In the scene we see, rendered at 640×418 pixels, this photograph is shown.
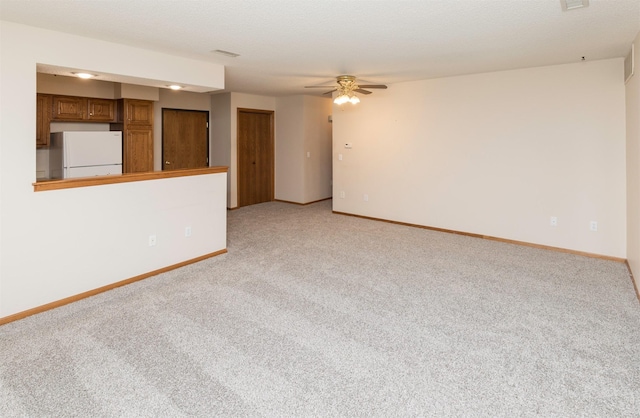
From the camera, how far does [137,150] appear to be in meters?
6.27

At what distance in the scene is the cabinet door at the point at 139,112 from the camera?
609 cm

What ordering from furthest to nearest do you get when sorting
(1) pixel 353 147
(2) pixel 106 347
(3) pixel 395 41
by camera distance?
(1) pixel 353 147 < (3) pixel 395 41 < (2) pixel 106 347

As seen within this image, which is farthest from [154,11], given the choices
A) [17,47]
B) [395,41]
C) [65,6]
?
[395,41]

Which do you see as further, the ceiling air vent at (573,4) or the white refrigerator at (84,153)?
the white refrigerator at (84,153)

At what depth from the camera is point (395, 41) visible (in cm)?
373

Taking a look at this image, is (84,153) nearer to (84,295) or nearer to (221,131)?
(84,295)

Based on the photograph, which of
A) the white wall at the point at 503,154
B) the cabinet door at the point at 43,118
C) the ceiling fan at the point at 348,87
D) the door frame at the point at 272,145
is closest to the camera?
the white wall at the point at 503,154

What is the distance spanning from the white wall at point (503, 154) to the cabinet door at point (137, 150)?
11.3ft

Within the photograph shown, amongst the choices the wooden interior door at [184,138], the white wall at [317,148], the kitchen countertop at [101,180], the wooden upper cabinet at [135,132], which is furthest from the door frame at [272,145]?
the kitchen countertop at [101,180]

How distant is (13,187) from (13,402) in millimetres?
1774

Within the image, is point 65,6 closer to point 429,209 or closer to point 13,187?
point 13,187

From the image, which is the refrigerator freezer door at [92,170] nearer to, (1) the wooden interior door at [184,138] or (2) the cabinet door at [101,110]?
(2) the cabinet door at [101,110]

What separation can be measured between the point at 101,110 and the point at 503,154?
19.7 feet

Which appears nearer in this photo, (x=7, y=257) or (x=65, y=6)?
(x=65, y=6)
